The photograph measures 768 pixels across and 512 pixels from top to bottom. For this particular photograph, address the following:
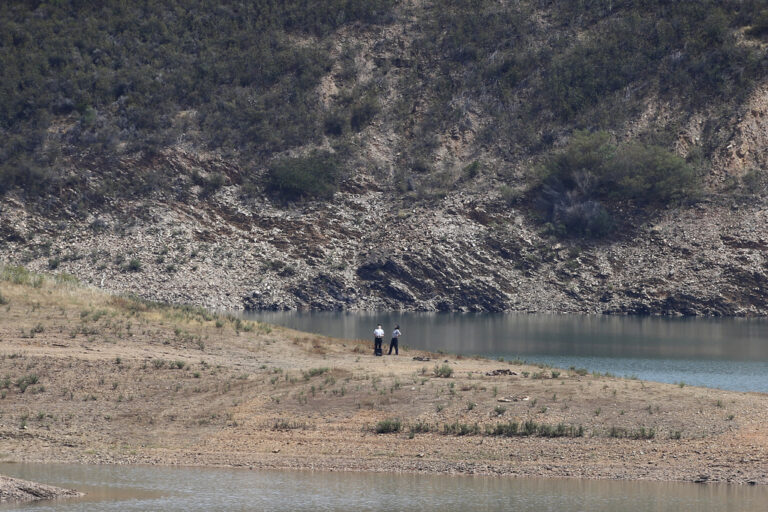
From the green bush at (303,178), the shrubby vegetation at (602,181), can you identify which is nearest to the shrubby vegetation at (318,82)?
the green bush at (303,178)

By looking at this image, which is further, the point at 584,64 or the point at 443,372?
the point at 584,64

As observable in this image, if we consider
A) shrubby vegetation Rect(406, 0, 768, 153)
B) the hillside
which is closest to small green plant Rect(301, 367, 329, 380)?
the hillside

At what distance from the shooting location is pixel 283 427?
107 feet

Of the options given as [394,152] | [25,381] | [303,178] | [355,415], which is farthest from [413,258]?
[355,415]

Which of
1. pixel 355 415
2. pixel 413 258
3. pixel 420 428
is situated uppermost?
pixel 413 258

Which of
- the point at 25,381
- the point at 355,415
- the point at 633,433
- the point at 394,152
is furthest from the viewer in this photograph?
the point at 394,152

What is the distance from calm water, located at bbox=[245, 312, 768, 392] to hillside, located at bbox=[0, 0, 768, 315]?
6936mm

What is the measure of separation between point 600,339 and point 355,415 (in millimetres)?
34324

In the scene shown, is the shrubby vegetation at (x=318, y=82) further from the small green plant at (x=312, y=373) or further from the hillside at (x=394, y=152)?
the small green plant at (x=312, y=373)

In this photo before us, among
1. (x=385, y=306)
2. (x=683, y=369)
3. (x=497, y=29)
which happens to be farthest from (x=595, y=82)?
(x=683, y=369)

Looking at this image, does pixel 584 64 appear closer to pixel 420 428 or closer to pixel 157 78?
pixel 157 78

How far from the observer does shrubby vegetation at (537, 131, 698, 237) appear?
94.2 metres

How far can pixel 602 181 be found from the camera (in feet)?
318

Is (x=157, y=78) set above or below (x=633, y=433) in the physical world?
above
